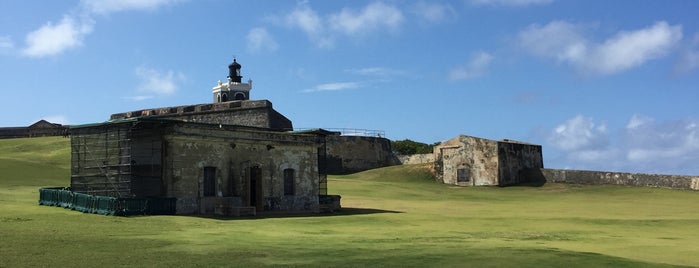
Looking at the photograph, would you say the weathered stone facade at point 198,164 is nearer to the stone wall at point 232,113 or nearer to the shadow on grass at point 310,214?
the shadow on grass at point 310,214

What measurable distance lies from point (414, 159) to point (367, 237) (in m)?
46.9

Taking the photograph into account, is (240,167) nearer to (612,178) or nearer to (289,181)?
(289,181)

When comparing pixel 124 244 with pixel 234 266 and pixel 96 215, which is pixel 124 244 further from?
pixel 96 215

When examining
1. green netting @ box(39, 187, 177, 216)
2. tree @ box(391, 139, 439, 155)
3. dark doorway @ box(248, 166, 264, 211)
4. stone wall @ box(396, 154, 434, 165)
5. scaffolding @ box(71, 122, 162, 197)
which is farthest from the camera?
tree @ box(391, 139, 439, 155)

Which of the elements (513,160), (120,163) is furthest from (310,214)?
(513,160)

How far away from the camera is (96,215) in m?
23.7

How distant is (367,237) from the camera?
60.0 ft

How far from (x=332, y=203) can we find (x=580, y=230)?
13.3 metres

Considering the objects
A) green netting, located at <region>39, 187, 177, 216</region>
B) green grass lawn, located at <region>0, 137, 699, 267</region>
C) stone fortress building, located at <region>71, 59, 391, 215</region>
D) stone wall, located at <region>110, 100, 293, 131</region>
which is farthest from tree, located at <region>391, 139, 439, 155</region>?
green netting, located at <region>39, 187, 177, 216</region>

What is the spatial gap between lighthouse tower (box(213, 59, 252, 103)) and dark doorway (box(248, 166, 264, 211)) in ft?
138

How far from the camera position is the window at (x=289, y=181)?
32.0m

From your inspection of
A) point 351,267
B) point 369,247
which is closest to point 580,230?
point 369,247

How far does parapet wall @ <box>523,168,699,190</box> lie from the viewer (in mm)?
46188

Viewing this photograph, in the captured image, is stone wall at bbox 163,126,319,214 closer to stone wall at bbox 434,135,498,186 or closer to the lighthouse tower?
stone wall at bbox 434,135,498,186
